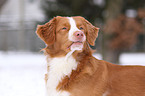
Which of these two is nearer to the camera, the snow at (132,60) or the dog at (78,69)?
the dog at (78,69)

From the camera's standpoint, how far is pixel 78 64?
3.20m

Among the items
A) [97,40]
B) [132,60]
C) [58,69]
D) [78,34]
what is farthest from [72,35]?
[97,40]

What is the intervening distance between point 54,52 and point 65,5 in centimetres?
1058

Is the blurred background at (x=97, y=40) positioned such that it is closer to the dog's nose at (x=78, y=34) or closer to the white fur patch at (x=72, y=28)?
the white fur patch at (x=72, y=28)

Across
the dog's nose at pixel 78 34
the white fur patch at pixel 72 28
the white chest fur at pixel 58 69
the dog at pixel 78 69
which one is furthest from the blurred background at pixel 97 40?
the dog's nose at pixel 78 34

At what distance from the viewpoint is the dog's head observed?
9.98 ft

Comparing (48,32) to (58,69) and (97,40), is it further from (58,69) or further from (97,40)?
(97,40)

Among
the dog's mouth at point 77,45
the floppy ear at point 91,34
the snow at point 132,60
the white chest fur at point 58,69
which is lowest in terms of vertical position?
the snow at point 132,60

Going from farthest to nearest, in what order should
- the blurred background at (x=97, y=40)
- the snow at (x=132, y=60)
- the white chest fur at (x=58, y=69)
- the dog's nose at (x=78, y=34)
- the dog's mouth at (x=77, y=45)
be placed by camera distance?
the snow at (x=132, y=60)
the blurred background at (x=97, y=40)
the white chest fur at (x=58, y=69)
the dog's mouth at (x=77, y=45)
the dog's nose at (x=78, y=34)

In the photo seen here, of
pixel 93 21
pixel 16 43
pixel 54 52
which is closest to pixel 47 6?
pixel 93 21

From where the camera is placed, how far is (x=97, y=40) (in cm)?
1474

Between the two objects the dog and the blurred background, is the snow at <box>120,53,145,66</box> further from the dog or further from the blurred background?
the dog

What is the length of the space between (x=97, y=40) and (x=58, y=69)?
1165 centimetres

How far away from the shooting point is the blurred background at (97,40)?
31.5 ft
